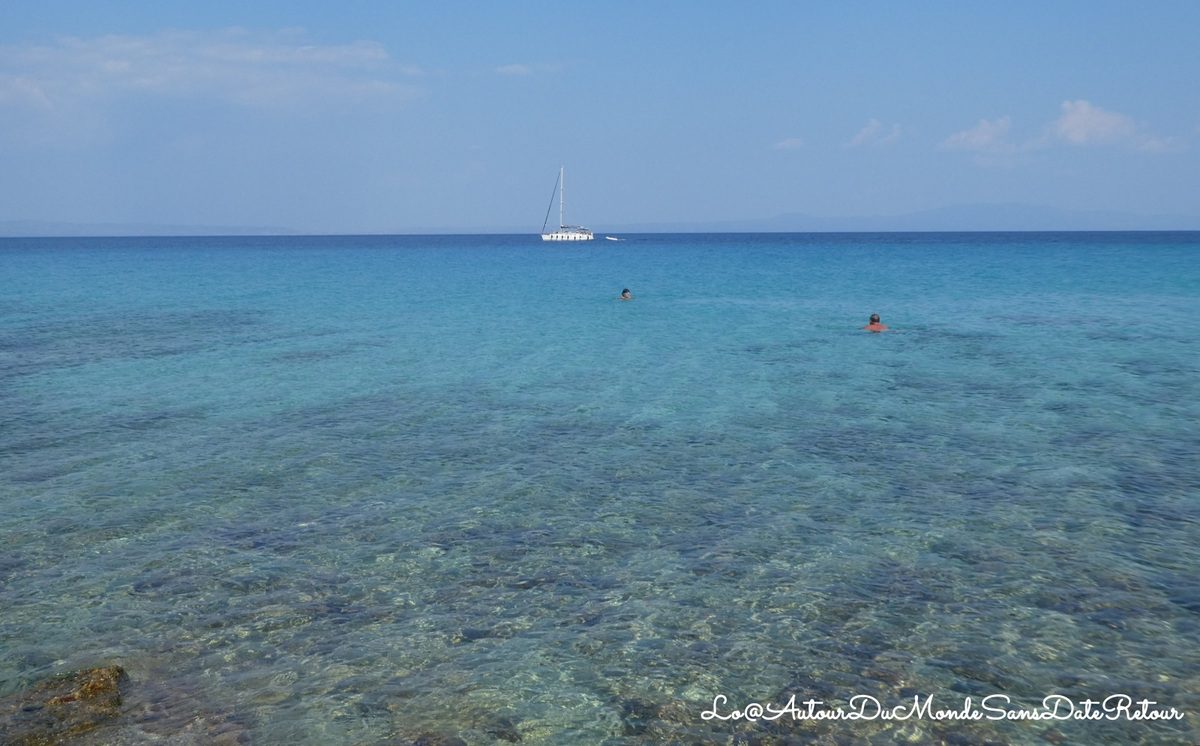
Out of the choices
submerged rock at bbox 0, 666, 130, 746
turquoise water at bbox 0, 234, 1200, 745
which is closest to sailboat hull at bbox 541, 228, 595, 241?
turquoise water at bbox 0, 234, 1200, 745

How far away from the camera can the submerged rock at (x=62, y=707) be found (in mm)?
7031

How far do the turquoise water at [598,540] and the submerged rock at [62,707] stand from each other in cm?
26

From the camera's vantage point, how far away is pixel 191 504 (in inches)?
508

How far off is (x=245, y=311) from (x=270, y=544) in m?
36.0

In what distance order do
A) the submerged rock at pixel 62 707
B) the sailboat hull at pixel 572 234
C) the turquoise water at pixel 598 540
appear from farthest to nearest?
the sailboat hull at pixel 572 234 < the turquoise water at pixel 598 540 < the submerged rock at pixel 62 707

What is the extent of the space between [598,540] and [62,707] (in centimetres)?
622

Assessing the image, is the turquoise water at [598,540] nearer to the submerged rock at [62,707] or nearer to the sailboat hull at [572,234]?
the submerged rock at [62,707]

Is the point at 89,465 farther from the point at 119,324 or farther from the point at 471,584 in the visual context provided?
the point at 119,324

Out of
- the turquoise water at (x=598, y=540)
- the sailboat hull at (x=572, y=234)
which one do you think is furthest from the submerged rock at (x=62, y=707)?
the sailboat hull at (x=572, y=234)

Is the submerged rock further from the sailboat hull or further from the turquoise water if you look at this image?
the sailboat hull

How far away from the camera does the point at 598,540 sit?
11422 millimetres

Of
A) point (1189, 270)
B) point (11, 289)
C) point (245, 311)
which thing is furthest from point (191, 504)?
point (1189, 270)

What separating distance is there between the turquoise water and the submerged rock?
0.85ft

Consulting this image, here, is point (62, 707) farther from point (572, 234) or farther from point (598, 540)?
point (572, 234)
